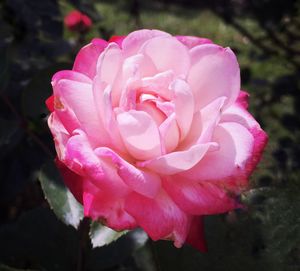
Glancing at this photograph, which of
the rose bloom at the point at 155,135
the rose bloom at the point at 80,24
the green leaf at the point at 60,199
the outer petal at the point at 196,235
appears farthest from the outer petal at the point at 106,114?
the rose bloom at the point at 80,24

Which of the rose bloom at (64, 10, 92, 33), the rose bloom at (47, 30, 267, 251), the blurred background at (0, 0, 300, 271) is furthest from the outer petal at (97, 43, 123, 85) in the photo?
the rose bloom at (64, 10, 92, 33)

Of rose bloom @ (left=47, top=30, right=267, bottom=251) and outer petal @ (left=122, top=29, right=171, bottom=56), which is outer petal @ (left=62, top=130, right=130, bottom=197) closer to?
rose bloom @ (left=47, top=30, right=267, bottom=251)

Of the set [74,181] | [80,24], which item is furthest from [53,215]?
[80,24]

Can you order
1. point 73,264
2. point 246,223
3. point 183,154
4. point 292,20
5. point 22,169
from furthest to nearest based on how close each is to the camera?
1. point 292,20
2. point 22,169
3. point 73,264
4. point 246,223
5. point 183,154

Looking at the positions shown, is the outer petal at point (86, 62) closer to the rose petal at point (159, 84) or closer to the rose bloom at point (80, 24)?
the rose petal at point (159, 84)

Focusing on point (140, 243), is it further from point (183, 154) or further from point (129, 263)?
point (183, 154)

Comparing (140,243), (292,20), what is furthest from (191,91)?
(292,20)

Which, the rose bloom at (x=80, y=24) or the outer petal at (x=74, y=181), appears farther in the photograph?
the rose bloom at (x=80, y=24)
